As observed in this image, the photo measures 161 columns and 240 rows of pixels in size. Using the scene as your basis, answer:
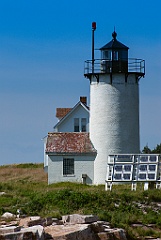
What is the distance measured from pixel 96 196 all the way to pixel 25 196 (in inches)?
118

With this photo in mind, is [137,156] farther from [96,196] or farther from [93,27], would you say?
[93,27]

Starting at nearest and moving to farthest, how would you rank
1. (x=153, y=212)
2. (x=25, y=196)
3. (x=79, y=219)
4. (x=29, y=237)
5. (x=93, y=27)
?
(x=29, y=237), (x=79, y=219), (x=153, y=212), (x=25, y=196), (x=93, y=27)

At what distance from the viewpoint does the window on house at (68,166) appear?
40438 mm

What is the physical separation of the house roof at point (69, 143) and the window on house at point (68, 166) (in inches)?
18.2

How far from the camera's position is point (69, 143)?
41.0 meters

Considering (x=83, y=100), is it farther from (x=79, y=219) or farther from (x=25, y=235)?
(x=25, y=235)

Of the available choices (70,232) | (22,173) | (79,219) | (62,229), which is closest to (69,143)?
(22,173)

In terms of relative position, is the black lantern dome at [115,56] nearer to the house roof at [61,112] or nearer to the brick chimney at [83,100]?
the brick chimney at [83,100]

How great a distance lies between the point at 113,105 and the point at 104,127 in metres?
1.11

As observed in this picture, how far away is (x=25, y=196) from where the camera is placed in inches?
1023

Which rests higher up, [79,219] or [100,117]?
[100,117]

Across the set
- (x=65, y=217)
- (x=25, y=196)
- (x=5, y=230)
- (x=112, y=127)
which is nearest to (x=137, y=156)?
(x=25, y=196)

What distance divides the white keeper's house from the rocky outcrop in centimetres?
1893

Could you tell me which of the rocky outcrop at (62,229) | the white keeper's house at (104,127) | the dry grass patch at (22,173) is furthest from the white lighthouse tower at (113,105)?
the rocky outcrop at (62,229)
